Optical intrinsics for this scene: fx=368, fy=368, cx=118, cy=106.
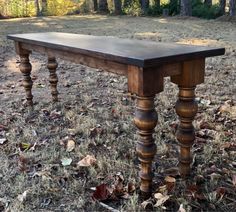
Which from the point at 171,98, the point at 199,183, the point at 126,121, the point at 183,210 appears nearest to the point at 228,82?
the point at 171,98

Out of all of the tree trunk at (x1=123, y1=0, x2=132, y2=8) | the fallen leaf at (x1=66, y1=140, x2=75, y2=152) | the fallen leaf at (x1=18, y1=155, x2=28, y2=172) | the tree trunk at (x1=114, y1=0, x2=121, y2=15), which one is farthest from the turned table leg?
the tree trunk at (x1=123, y1=0, x2=132, y2=8)

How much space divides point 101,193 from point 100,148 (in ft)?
2.39

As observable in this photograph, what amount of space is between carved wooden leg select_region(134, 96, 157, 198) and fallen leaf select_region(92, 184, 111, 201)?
0.21m

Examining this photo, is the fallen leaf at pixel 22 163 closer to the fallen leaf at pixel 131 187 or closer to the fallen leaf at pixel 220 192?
the fallen leaf at pixel 131 187

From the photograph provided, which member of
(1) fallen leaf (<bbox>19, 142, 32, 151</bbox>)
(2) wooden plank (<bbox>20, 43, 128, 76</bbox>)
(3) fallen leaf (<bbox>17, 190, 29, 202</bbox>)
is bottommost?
(1) fallen leaf (<bbox>19, 142, 32, 151</bbox>)

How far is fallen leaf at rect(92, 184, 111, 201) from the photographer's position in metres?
2.18

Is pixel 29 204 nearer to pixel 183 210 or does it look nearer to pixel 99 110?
pixel 183 210

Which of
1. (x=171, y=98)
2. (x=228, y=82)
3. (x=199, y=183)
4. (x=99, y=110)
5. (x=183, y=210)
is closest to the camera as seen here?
(x=183, y=210)

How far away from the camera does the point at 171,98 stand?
410cm

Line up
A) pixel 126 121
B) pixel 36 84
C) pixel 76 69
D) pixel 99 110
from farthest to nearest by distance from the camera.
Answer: pixel 76 69, pixel 36 84, pixel 99 110, pixel 126 121

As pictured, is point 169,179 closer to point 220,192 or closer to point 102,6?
point 220,192

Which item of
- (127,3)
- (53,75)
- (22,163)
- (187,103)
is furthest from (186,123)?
(127,3)

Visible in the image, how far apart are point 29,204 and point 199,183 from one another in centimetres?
105

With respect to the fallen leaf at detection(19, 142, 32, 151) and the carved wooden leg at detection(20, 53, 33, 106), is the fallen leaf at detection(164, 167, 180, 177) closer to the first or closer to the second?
the fallen leaf at detection(19, 142, 32, 151)
